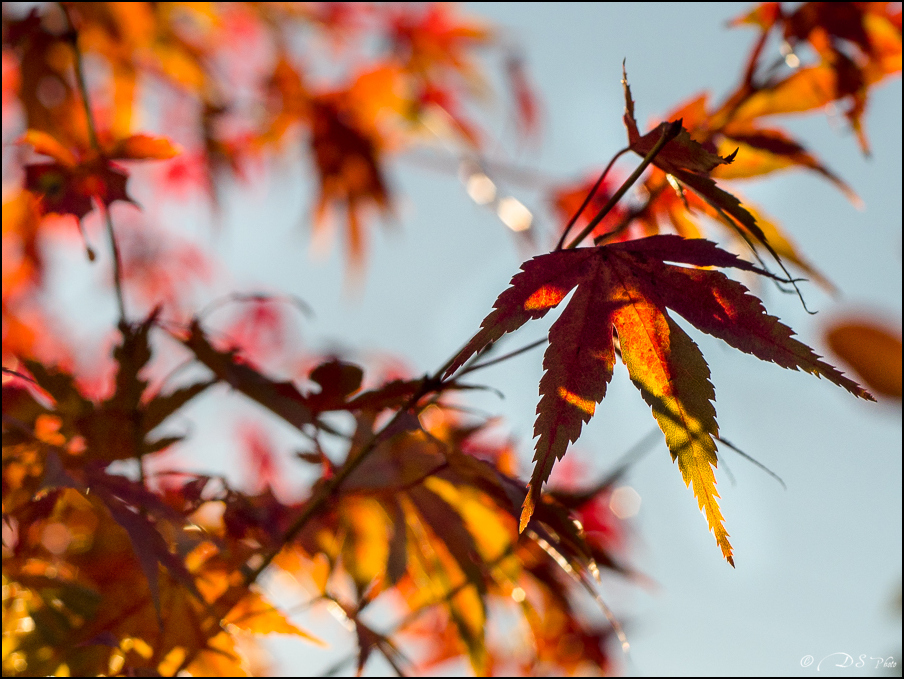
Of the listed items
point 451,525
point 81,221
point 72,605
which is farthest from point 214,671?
point 81,221

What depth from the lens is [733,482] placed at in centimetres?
52

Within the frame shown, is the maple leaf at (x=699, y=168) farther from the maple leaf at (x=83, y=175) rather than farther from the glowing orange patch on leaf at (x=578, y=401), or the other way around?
the maple leaf at (x=83, y=175)

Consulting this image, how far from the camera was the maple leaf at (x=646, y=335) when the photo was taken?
0.40 m

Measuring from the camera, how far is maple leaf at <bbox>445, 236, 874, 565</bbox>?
1.32 ft

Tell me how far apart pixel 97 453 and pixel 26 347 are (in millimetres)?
845

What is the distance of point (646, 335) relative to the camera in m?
0.45

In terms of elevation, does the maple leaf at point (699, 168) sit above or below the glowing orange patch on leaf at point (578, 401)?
above

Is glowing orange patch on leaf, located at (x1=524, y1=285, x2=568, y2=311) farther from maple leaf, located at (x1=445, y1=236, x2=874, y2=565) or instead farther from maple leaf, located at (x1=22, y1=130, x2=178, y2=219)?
maple leaf, located at (x1=22, y1=130, x2=178, y2=219)

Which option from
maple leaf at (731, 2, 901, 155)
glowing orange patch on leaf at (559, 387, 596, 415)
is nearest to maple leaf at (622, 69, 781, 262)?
glowing orange patch on leaf at (559, 387, 596, 415)

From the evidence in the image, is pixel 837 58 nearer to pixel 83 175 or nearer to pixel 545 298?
pixel 545 298

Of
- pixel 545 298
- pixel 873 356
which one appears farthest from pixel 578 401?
pixel 873 356

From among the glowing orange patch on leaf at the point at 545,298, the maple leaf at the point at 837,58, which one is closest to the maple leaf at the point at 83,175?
the glowing orange patch on leaf at the point at 545,298

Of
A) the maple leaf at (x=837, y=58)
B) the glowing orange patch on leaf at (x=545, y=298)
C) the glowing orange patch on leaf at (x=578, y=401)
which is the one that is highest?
the maple leaf at (x=837, y=58)

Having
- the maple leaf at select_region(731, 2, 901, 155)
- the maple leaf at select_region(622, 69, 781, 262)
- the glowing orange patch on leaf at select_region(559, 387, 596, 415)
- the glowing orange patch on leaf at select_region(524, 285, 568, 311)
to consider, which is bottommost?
the glowing orange patch on leaf at select_region(559, 387, 596, 415)
